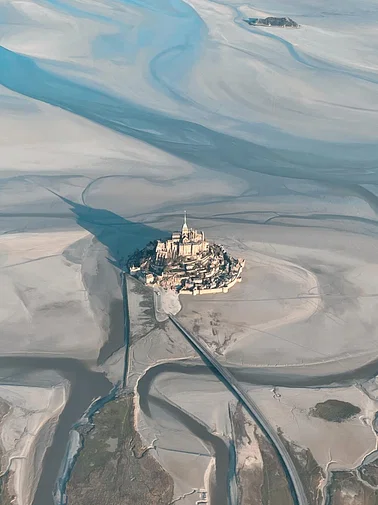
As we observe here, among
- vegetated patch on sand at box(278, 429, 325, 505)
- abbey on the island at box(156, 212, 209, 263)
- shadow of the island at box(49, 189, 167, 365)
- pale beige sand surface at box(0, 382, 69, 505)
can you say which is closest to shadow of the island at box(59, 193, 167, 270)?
shadow of the island at box(49, 189, 167, 365)

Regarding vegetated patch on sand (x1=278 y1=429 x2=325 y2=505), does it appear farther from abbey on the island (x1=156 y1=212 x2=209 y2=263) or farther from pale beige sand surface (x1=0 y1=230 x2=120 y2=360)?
abbey on the island (x1=156 y1=212 x2=209 y2=263)

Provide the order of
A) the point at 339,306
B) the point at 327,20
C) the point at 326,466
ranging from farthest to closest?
the point at 327,20 < the point at 339,306 < the point at 326,466

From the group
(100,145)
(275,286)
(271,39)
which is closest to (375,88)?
(271,39)

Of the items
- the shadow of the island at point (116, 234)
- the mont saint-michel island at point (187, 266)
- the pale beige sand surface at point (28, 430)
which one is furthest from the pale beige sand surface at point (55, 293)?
the pale beige sand surface at point (28, 430)

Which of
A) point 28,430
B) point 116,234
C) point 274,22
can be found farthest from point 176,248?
point 274,22

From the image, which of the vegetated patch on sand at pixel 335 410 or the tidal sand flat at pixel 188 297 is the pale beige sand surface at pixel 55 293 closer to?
the tidal sand flat at pixel 188 297

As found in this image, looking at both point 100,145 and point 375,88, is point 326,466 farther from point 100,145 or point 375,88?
point 375,88
